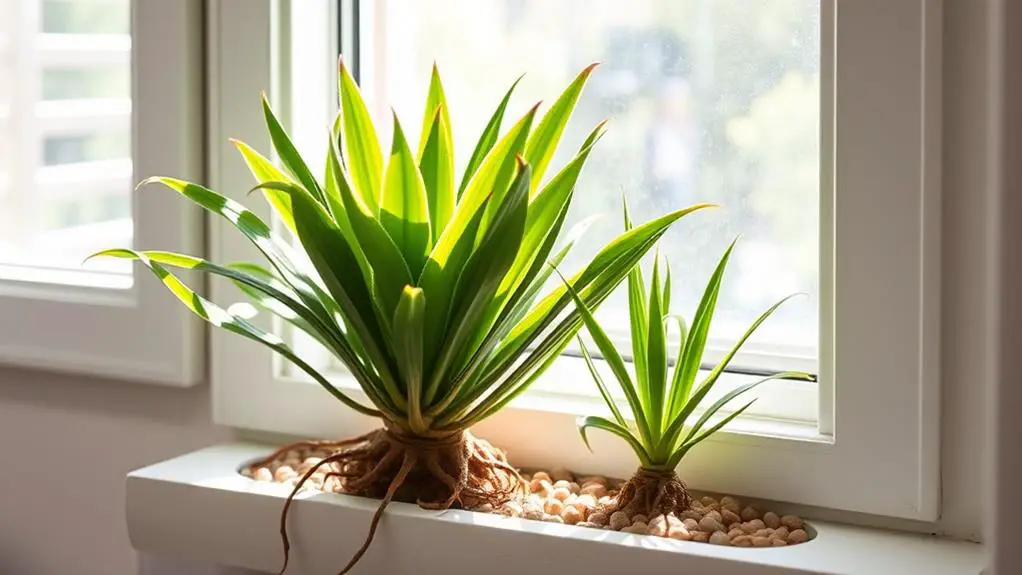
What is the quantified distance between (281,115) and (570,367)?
1.10 ft

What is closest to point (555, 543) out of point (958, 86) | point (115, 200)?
point (958, 86)

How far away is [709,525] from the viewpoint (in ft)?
3.06

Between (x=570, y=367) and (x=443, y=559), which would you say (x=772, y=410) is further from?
(x=443, y=559)

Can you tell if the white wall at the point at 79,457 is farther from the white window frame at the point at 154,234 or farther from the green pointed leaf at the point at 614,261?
the green pointed leaf at the point at 614,261

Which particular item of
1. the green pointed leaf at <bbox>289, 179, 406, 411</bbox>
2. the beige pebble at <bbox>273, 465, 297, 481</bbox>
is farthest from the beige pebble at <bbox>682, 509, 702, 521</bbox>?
the beige pebble at <bbox>273, 465, 297, 481</bbox>

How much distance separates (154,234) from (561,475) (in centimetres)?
44

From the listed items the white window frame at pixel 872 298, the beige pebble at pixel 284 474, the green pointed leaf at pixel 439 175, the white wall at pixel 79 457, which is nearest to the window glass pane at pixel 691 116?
the white window frame at pixel 872 298

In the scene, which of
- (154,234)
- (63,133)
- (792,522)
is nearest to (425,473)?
(792,522)

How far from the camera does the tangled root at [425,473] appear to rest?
3.21 ft

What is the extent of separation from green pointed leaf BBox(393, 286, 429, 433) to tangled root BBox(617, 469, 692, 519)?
0.16 m

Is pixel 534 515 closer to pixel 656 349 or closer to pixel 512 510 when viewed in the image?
pixel 512 510

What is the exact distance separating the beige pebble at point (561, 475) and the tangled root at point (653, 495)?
0.10 meters

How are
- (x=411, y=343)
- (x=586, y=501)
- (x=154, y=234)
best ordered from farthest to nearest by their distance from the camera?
(x=154, y=234) < (x=586, y=501) < (x=411, y=343)

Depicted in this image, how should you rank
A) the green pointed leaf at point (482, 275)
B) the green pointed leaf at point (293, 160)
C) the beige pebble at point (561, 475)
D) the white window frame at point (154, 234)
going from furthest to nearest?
the white window frame at point (154, 234), the beige pebble at point (561, 475), the green pointed leaf at point (293, 160), the green pointed leaf at point (482, 275)
